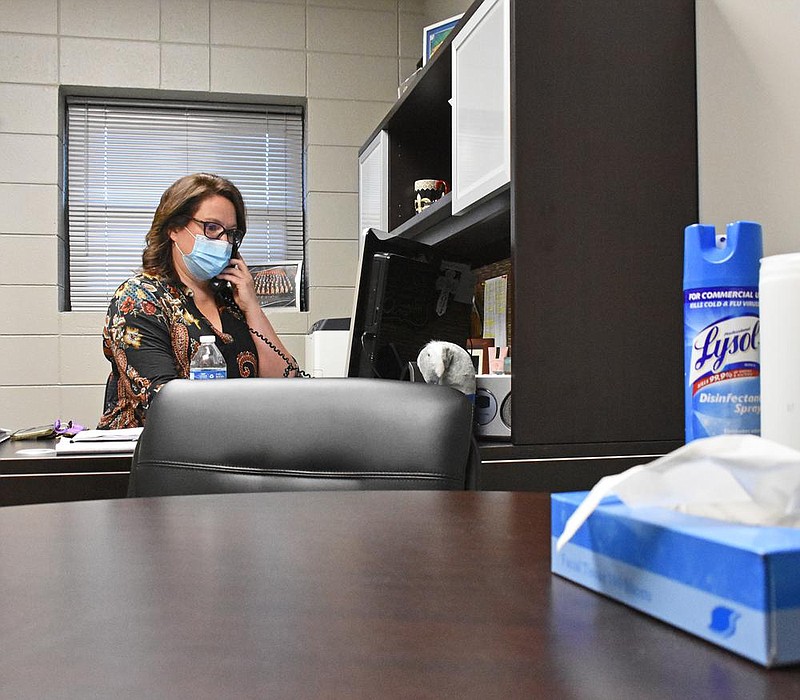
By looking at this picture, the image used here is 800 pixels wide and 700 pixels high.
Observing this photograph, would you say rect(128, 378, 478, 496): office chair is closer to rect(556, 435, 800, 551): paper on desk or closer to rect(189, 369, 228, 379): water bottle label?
rect(556, 435, 800, 551): paper on desk

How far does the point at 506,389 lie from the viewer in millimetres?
1753

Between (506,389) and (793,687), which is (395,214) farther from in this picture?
(793,687)

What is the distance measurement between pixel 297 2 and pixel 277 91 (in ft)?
1.43

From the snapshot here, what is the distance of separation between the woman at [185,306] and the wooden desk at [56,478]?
0.75 meters

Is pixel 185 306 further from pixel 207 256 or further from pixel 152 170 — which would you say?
pixel 152 170

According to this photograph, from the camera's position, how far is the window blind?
3.99 metres

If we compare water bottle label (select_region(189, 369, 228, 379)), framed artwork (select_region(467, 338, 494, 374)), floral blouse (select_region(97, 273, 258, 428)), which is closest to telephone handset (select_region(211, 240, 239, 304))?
floral blouse (select_region(97, 273, 258, 428))

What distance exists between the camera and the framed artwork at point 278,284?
408cm

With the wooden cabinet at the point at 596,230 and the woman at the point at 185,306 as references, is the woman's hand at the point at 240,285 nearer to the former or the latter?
the woman at the point at 185,306

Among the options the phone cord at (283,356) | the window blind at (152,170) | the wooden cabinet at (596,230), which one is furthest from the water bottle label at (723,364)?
the window blind at (152,170)

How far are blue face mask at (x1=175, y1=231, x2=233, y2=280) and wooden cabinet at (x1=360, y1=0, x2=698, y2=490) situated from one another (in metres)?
1.23

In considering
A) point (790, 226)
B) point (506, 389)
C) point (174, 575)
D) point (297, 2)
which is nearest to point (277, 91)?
point (297, 2)

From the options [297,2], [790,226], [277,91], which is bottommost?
[790,226]

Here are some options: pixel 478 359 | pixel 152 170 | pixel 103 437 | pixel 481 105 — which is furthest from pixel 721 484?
pixel 152 170
